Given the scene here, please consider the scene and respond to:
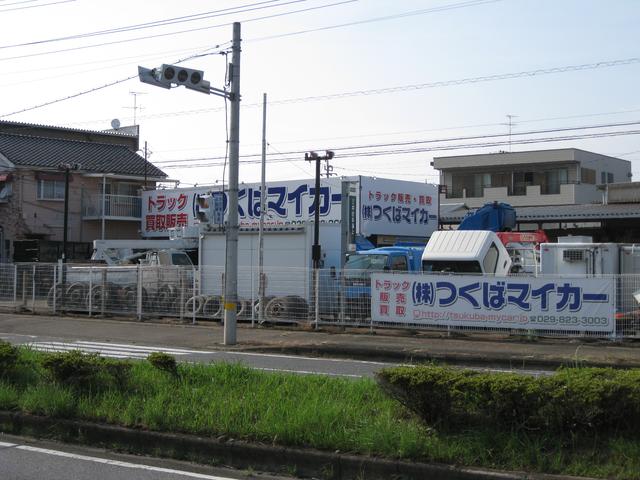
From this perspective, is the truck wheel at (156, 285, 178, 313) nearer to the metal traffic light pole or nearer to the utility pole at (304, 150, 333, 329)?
the utility pole at (304, 150, 333, 329)

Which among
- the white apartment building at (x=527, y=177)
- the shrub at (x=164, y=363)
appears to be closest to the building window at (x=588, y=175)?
the white apartment building at (x=527, y=177)

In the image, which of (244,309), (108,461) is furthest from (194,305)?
(108,461)

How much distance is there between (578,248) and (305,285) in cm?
716

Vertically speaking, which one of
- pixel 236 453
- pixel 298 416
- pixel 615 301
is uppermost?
pixel 615 301

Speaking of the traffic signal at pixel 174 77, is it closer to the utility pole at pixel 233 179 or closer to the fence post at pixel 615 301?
the utility pole at pixel 233 179

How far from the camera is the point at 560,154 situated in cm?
5591

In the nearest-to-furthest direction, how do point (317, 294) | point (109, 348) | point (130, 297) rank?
point (109, 348) < point (317, 294) < point (130, 297)

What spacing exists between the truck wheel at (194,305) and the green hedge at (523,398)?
1495 cm

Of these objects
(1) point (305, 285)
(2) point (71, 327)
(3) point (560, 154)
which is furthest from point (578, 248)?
(3) point (560, 154)

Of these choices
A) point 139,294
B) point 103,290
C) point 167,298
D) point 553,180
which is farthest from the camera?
point 553,180

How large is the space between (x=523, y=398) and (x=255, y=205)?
95.0 ft

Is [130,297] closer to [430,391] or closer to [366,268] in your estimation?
[366,268]

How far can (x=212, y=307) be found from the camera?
21578 millimetres

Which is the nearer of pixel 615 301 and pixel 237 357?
pixel 237 357
